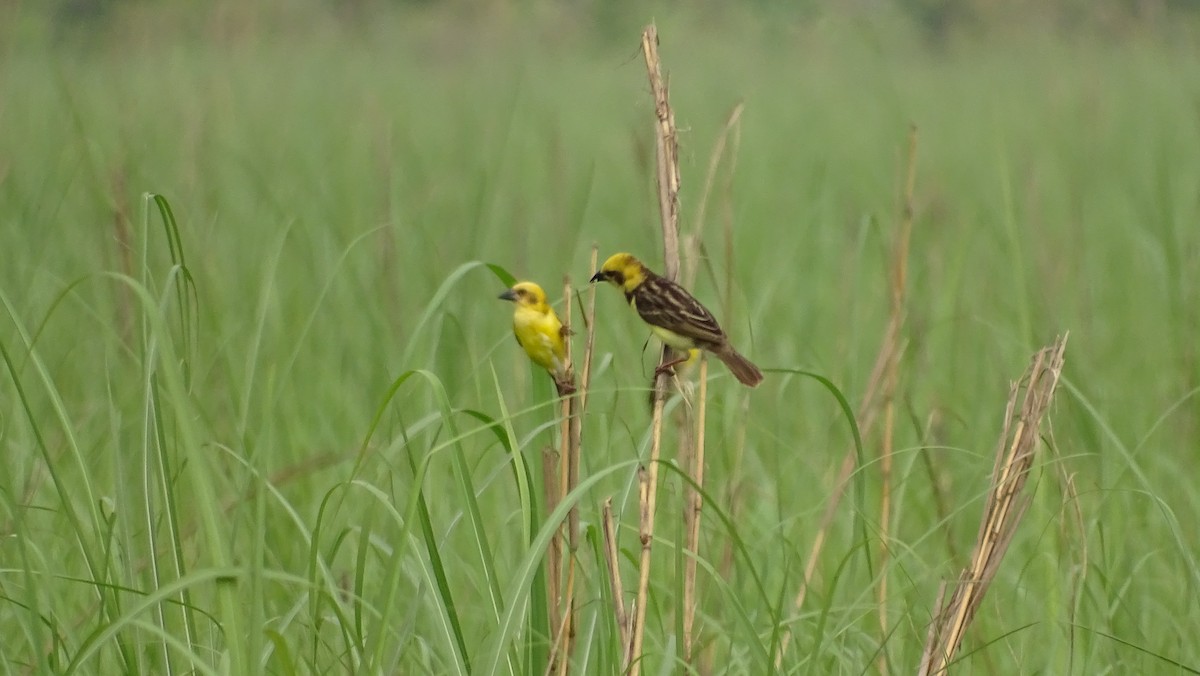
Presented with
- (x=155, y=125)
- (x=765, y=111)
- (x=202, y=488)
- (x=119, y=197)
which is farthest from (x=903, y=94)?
(x=202, y=488)

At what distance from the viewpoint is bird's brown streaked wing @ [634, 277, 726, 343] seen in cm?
219

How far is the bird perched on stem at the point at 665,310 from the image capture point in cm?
221

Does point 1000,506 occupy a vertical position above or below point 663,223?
below

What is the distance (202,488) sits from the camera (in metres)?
1.38

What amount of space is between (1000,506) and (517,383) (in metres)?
1.99

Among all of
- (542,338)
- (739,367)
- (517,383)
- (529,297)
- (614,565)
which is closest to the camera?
(614,565)

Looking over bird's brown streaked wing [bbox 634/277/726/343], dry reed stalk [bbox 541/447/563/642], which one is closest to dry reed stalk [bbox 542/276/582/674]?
dry reed stalk [bbox 541/447/563/642]

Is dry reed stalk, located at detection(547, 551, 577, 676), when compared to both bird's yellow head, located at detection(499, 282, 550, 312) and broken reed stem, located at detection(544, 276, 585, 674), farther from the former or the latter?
bird's yellow head, located at detection(499, 282, 550, 312)

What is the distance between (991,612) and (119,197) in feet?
7.32

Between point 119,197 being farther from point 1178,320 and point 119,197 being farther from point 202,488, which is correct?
point 1178,320

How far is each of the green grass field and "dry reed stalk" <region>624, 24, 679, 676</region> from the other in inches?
2.6

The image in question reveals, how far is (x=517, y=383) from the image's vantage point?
361 centimetres

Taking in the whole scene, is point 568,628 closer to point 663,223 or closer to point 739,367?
point 663,223

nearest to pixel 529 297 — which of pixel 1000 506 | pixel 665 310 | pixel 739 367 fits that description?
pixel 665 310
